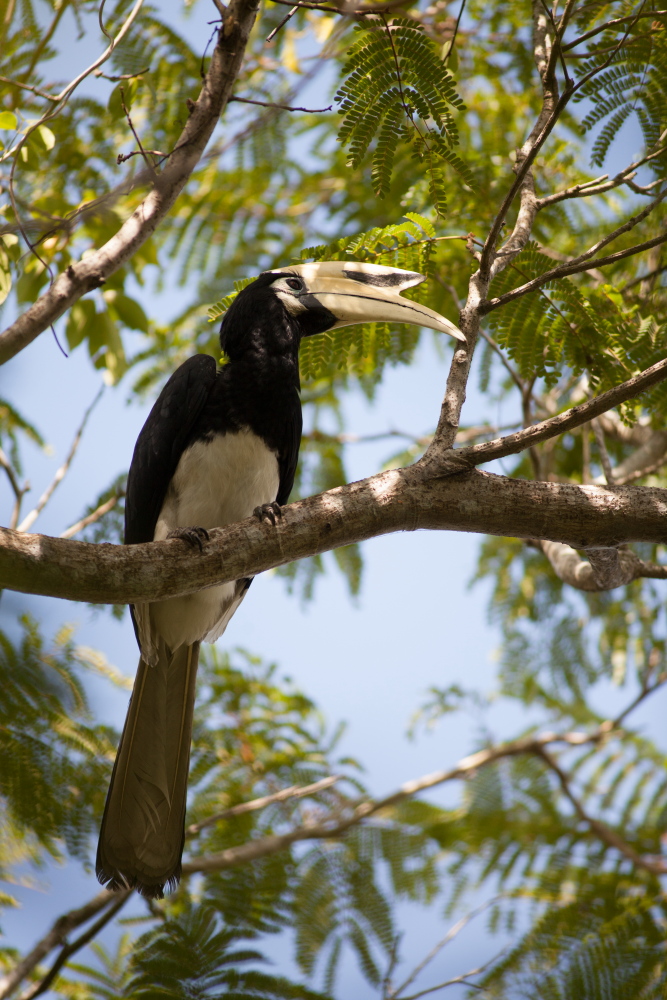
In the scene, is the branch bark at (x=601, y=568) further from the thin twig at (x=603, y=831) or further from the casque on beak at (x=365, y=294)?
the thin twig at (x=603, y=831)

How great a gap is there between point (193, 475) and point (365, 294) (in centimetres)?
129

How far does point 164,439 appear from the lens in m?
4.43

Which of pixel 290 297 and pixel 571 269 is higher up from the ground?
pixel 290 297

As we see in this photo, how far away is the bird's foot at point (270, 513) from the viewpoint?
3.19 metres

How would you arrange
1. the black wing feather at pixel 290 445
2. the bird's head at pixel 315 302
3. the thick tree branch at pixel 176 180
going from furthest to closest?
1. the black wing feather at pixel 290 445
2. the bird's head at pixel 315 302
3. the thick tree branch at pixel 176 180

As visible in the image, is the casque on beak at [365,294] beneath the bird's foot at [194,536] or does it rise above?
above

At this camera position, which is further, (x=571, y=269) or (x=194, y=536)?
(x=571, y=269)

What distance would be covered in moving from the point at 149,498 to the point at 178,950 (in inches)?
90.8

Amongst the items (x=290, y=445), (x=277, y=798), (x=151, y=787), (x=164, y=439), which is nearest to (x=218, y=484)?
(x=164, y=439)

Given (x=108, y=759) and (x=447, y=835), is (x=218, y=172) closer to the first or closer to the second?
(x=108, y=759)

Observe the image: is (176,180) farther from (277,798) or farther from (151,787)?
(277,798)

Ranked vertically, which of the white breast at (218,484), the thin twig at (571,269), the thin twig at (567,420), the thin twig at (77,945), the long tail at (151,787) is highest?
the white breast at (218,484)

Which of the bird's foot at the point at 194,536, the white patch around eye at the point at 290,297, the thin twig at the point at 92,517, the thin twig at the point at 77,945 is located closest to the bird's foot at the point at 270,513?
the bird's foot at the point at 194,536

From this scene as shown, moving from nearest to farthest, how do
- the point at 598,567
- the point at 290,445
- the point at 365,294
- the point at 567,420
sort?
the point at 567,420 < the point at 598,567 < the point at 365,294 < the point at 290,445
